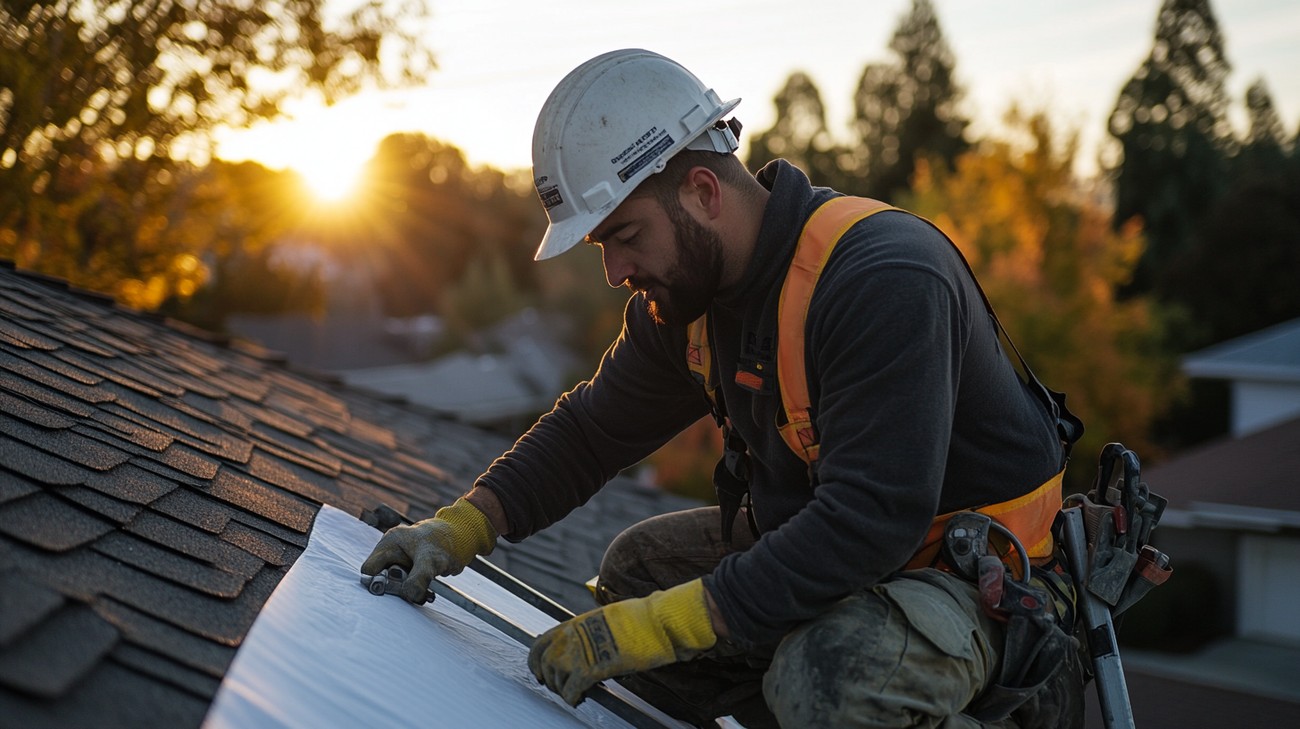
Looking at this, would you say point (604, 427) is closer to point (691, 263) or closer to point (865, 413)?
point (691, 263)

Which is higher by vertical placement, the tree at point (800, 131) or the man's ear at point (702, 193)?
the tree at point (800, 131)

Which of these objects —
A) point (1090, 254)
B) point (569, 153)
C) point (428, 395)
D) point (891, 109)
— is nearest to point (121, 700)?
point (569, 153)

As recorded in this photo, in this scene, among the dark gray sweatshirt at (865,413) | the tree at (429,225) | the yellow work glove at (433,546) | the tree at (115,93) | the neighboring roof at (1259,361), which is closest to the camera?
the dark gray sweatshirt at (865,413)

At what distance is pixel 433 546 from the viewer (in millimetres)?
2523

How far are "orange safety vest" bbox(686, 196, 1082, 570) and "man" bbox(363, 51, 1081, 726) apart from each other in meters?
0.03

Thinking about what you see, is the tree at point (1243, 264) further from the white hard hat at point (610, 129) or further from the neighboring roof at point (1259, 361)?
the white hard hat at point (610, 129)

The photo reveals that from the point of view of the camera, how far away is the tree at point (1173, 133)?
1465 inches

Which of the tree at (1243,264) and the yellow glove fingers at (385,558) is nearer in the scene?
the yellow glove fingers at (385,558)

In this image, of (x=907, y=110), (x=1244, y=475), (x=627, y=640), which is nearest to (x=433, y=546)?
(x=627, y=640)

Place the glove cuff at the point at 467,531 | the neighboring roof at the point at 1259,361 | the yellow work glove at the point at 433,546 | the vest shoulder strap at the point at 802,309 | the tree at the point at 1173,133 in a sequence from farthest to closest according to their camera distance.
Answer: the tree at the point at 1173,133 → the neighboring roof at the point at 1259,361 → the glove cuff at the point at 467,531 → the yellow work glove at the point at 433,546 → the vest shoulder strap at the point at 802,309

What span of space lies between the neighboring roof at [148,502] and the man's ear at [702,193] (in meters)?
1.22

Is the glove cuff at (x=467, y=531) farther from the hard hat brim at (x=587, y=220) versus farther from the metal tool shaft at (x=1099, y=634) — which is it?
the metal tool shaft at (x=1099, y=634)

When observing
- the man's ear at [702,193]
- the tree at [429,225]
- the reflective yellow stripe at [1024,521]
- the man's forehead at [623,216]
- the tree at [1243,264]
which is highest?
the tree at [429,225]

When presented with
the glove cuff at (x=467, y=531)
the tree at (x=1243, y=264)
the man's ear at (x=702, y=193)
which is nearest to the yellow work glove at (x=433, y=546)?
the glove cuff at (x=467, y=531)
